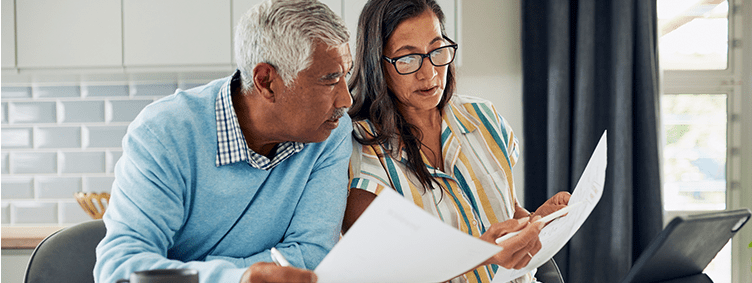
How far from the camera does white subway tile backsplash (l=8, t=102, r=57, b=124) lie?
8.86 ft

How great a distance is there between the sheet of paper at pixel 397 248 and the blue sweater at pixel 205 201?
204 millimetres

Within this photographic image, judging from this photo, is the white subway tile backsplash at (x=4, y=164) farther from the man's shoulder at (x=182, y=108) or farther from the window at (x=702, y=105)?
the window at (x=702, y=105)

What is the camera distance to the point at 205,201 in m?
0.92

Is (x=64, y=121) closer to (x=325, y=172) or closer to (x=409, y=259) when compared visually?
(x=325, y=172)

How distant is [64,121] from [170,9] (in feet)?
3.43

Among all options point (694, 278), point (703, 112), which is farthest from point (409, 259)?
point (703, 112)

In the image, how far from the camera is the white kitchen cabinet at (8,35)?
7.29 ft

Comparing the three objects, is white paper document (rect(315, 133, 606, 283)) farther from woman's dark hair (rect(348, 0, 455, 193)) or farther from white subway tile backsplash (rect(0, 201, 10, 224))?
white subway tile backsplash (rect(0, 201, 10, 224))

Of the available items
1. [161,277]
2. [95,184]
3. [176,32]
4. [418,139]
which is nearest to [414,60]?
[418,139]

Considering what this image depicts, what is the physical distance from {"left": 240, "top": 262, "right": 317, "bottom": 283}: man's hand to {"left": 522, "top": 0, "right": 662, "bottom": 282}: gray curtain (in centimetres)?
192

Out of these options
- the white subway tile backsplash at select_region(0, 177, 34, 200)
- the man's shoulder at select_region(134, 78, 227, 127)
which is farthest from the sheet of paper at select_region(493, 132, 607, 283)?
the white subway tile backsplash at select_region(0, 177, 34, 200)

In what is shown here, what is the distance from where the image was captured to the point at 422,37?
46.3 inches

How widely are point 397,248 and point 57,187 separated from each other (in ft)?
8.91

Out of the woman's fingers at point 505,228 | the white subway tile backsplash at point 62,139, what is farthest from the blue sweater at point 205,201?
the white subway tile backsplash at point 62,139
